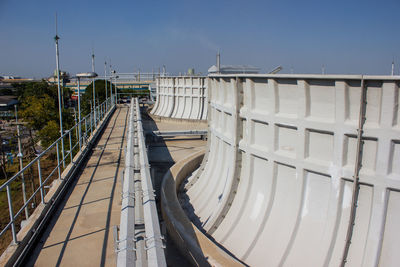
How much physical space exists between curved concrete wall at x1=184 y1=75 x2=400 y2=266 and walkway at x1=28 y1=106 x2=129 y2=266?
2.58 meters

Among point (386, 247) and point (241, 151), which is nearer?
point (386, 247)

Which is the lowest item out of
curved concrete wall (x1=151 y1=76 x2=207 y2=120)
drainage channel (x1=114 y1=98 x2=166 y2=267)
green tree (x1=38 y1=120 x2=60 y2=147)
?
green tree (x1=38 y1=120 x2=60 y2=147)

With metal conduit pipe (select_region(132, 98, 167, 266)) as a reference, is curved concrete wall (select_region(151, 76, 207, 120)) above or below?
above

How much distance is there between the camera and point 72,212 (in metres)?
5.80

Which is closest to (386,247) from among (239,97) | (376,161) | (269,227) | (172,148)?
(376,161)

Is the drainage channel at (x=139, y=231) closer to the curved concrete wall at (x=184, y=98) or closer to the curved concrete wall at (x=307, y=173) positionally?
the curved concrete wall at (x=307, y=173)

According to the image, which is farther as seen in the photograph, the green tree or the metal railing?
the green tree

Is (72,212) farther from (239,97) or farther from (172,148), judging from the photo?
(172,148)

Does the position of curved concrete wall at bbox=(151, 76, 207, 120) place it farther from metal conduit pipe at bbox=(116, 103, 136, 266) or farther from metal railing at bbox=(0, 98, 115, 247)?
metal conduit pipe at bbox=(116, 103, 136, 266)

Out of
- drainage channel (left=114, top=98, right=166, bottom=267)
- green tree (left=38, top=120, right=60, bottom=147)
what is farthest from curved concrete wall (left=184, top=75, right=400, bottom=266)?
green tree (left=38, top=120, right=60, bottom=147)

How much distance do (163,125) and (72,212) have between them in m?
18.3

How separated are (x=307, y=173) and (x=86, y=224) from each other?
4.16m

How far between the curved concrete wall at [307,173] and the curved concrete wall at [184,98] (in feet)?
51.2

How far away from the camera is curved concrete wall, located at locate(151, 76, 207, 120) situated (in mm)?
23172
